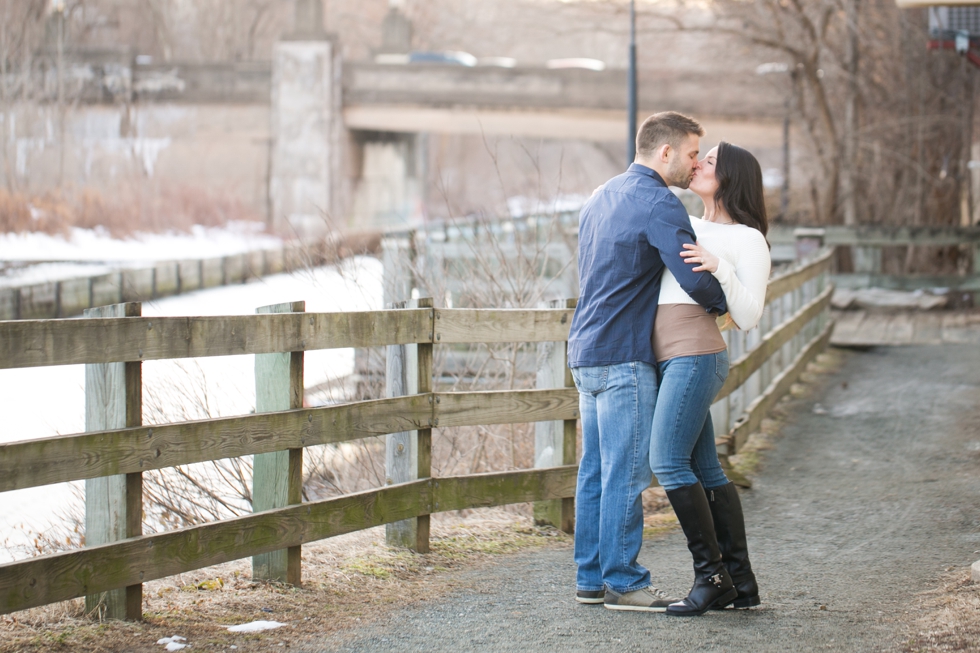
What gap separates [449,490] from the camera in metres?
5.24

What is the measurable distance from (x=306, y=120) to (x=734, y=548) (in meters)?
36.2

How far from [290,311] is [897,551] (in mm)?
3053

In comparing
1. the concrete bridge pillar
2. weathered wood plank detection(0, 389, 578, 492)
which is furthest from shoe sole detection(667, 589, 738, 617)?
the concrete bridge pillar

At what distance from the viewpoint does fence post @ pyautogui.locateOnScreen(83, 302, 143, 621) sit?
3828 millimetres

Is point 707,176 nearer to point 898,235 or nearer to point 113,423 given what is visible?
point 113,423

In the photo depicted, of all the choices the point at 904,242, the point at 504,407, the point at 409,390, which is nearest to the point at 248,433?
the point at 409,390

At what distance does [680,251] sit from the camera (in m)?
3.98

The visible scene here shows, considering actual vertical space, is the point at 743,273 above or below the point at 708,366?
above

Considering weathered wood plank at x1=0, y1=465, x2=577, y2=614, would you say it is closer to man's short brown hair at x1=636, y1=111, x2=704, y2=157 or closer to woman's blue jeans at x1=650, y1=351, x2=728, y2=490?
woman's blue jeans at x1=650, y1=351, x2=728, y2=490

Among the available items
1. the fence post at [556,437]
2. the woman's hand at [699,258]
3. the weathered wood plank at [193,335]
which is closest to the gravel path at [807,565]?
the fence post at [556,437]

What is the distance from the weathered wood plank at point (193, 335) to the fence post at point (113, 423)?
0.07 metres

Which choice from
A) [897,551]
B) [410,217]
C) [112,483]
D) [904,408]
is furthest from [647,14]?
[410,217]

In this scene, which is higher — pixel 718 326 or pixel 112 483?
pixel 718 326

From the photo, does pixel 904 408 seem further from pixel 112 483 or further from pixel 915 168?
pixel 915 168
